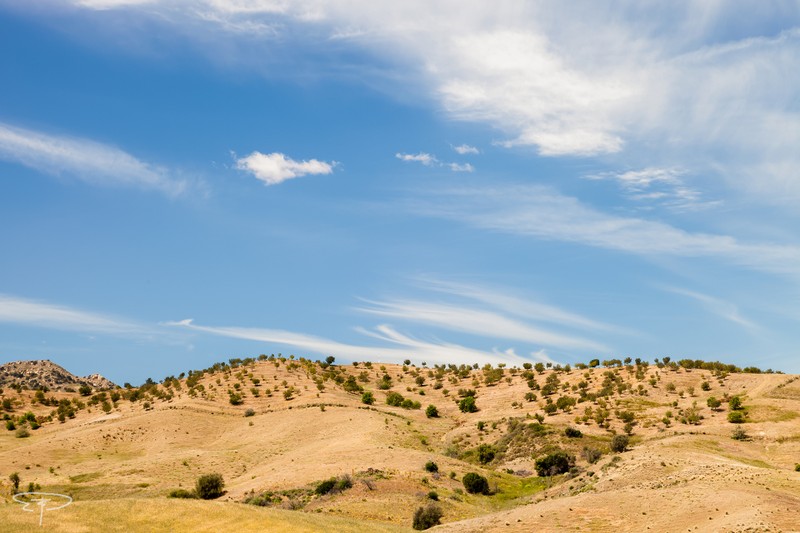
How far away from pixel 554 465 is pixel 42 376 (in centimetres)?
14748

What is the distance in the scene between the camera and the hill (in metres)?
46.5

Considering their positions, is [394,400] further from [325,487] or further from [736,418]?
[325,487]

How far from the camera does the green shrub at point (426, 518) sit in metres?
52.1

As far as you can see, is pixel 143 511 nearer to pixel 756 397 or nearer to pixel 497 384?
pixel 756 397

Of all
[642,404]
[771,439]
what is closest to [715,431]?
[771,439]

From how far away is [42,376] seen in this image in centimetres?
17488

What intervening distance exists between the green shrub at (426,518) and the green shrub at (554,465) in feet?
81.1

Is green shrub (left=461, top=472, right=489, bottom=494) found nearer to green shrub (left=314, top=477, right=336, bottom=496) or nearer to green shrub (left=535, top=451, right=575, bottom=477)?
green shrub (left=535, top=451, right=575, bottom=477)

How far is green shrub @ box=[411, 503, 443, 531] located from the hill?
1.55m

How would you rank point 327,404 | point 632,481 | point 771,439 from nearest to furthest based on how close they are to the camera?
point 632,481
point 771,439
point 327,404

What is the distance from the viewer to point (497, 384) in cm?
12875

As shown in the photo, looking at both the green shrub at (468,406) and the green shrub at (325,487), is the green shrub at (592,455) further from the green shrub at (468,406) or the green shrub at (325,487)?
the green shrub at (468,406)

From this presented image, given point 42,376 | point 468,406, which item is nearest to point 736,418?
point 468,406

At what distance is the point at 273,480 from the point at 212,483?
19.2 feet
